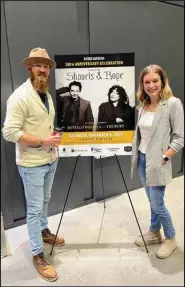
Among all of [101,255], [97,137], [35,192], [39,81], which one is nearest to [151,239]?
[101,255]

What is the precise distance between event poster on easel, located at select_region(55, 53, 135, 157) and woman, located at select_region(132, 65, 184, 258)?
0.53 feet

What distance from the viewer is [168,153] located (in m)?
1.86

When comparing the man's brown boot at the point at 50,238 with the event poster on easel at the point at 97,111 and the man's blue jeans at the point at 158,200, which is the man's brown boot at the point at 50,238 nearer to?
the event poster on easel at the point at 97,111

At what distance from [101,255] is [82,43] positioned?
1.93 m

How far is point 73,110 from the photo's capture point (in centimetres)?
215

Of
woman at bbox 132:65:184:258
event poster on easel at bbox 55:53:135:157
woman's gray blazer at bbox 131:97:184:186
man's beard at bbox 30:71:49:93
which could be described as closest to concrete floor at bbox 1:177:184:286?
woman at bbox 132:65:184:258

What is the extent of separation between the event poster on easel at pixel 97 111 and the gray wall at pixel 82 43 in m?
0.51

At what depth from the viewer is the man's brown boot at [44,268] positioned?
196 cm

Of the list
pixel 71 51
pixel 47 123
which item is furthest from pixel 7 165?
pixel 71 51

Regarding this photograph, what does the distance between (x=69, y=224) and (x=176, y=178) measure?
1.87 m

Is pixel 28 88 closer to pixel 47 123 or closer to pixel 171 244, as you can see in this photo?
pixel 47 123

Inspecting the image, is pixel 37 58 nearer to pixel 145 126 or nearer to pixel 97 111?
pixel 97 111

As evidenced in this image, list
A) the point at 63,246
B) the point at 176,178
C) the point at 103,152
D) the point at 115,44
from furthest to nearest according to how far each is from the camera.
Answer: the point at 176,178 < the point at 115,44 < the point at 63,246 < the point at 103,152

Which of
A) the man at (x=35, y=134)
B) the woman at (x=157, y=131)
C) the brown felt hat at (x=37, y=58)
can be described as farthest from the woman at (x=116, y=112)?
the brown felt hat at (x=37, y=58)
